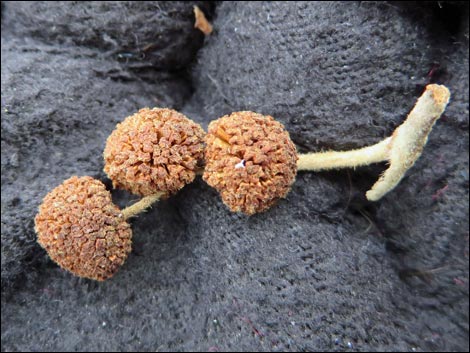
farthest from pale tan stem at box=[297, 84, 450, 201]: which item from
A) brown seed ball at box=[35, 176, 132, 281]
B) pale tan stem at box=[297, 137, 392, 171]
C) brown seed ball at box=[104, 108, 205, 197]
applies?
brown seed ball at box=[35, 176, 132, 281]

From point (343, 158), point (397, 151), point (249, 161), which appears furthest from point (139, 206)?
point (397, 151)

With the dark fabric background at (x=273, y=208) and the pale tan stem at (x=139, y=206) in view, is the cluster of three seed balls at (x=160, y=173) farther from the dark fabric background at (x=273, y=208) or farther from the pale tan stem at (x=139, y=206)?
the dark fabric background at (x=273, y=208)

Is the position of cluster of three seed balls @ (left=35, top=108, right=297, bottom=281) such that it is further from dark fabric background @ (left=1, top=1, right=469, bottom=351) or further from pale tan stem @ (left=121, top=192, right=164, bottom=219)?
dark fabric background @ (left=1, top=1, right=469, bottom=351)

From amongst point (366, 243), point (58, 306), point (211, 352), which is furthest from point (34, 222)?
point (366, 243)

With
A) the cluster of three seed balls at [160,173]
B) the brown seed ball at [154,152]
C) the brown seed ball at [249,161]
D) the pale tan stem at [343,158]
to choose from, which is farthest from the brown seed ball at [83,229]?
the pale tan stem at [343,158]

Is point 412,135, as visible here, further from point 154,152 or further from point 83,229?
point 83,229

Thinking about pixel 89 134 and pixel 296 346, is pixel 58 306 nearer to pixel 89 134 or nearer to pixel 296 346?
pixel 89 134
